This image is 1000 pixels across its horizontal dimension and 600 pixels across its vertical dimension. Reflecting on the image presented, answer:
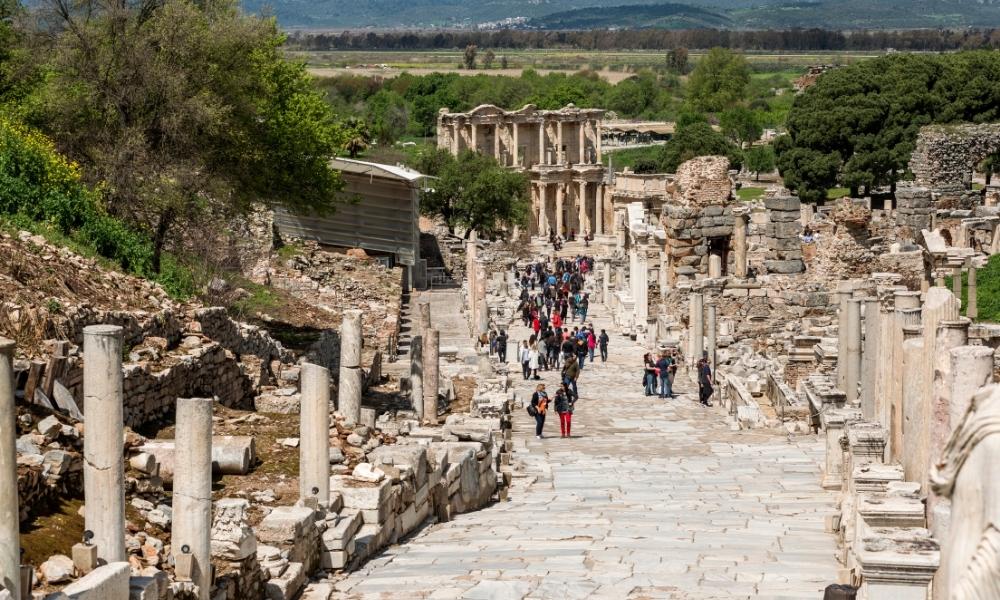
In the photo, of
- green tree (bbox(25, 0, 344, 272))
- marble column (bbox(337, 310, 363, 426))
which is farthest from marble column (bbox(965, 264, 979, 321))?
marble column (bbox(337, 310, 363, 426))

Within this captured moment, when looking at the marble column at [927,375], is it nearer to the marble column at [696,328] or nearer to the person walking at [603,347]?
the marble column at [696,328]

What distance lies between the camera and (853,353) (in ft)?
76.8

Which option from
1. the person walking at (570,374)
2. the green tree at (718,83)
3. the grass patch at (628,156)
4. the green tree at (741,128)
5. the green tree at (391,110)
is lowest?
the person walking at (570,374)

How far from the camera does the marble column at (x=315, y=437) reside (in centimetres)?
1443

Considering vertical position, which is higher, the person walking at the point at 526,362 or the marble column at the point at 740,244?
the marble column at the point at 740,244

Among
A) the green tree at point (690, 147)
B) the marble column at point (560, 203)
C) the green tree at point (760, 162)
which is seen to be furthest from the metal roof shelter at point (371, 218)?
the green tree at point (760, 162)

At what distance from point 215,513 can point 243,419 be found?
20.1 ft

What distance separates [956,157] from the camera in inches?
2425

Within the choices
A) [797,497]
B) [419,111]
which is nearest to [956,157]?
[797,497]

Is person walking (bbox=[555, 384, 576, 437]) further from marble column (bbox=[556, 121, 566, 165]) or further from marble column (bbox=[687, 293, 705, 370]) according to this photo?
marble column (bbox=[556, 121, 566, 165])

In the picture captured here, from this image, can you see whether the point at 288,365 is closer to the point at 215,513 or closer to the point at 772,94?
the point at 215,513

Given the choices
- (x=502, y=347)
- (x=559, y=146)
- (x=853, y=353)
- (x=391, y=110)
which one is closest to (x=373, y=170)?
(x=502, y=347)

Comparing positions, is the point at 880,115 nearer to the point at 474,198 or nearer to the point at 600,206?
the point at 600,206

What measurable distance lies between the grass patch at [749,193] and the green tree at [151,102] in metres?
59.2
